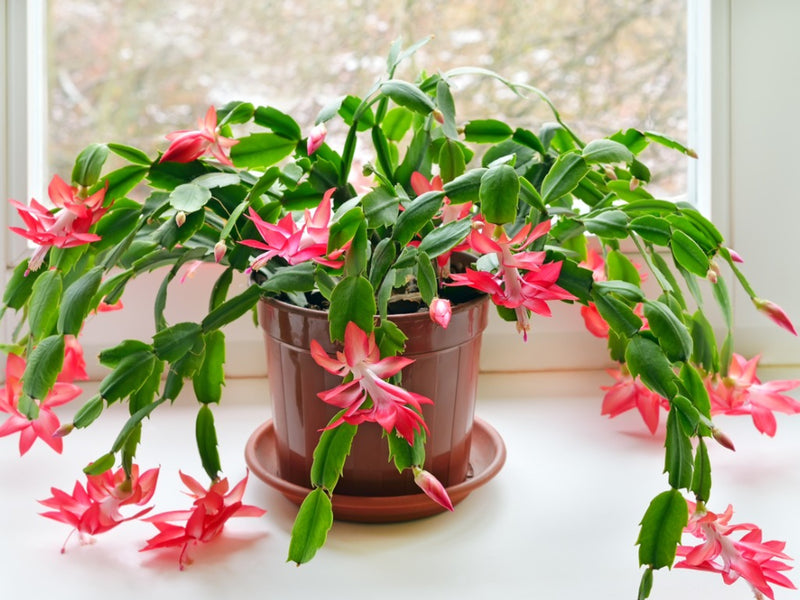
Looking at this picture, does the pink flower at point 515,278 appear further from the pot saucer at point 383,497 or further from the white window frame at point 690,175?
the white window frame at point 690,175

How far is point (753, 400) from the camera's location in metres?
0.99

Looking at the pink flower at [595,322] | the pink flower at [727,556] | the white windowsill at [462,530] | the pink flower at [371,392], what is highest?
the pink flower at [371,392]

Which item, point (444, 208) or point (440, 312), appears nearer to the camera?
point (440, 312)

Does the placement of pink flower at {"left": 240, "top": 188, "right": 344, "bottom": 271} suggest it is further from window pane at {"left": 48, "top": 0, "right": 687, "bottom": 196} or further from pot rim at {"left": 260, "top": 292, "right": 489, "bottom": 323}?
window pane at {"left": 48, "top": 0, "right": 687, "bottom": 196}

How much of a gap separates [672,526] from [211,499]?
0.39 metres

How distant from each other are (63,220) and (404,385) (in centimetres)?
31

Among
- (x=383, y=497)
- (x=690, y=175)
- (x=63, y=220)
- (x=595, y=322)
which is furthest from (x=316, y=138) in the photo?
(x=690, y=175)

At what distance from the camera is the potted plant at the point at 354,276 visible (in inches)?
25.5

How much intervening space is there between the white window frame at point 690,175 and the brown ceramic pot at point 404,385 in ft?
1.11

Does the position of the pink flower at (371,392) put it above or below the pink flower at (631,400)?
above

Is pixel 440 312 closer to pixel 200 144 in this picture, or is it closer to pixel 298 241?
pixel 298 241

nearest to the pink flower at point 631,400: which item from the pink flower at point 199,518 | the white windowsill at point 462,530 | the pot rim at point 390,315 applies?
the white windowsill at point 462,530

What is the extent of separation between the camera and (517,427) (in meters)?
1.08

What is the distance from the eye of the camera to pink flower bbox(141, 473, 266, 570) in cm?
77
